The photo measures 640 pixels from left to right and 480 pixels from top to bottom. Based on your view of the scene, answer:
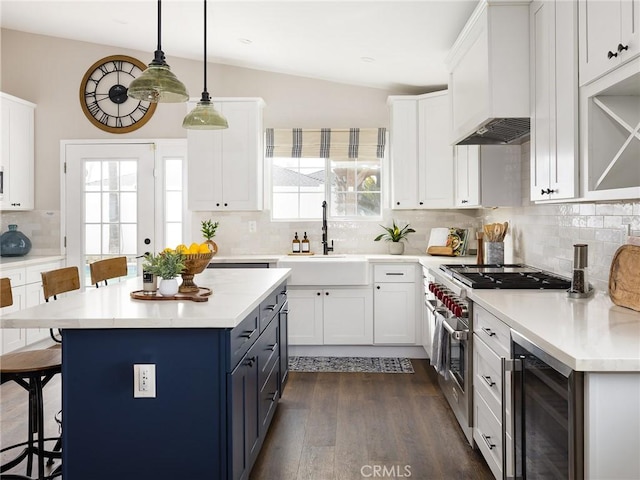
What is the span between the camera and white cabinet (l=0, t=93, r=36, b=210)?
16.9 feet

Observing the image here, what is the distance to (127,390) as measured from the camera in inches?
81.2

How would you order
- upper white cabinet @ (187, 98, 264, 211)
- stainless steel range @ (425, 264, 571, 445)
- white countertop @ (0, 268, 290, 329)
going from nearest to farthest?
white countertop @ (0, 268, 290, 329) → stainless steel range @ (425, 264, 571, 445) → upper white cabinet @ (187, 98, 264, 211)

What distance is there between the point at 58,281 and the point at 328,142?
3162 mm

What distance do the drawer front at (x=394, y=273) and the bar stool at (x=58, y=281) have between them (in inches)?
103

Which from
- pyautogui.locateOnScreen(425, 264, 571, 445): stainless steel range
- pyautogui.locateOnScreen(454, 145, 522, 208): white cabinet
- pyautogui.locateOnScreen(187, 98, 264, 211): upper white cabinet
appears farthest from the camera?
pyautogui.locateOnScreen(187, 98, 264, 211): upper white cabinet

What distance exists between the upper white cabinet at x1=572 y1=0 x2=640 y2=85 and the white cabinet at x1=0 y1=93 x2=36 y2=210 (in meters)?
5.06

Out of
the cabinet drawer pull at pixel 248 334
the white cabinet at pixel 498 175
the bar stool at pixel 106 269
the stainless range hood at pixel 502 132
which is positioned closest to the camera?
the cabinet drawer pull at pixel 248 334

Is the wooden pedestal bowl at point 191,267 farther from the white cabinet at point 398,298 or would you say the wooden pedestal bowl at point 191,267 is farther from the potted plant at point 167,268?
the white cabinet at point 398,298

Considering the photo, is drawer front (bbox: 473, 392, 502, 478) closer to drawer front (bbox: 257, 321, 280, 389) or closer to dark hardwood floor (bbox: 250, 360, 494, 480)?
dark hardwood floor (bbox: 250, 360, 494, 480)

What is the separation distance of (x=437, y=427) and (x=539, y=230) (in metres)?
1.44

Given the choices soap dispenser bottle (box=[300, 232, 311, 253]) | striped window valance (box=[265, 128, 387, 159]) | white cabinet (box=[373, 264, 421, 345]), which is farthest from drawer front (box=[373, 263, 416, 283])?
striped window valance (box=[265, 128, 387, 159])

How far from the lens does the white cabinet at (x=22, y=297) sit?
181 inches

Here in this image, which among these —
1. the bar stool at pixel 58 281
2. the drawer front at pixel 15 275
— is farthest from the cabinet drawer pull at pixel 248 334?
the drawer front at pixel 15 275

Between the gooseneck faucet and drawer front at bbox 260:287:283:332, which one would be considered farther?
the gooseneck faucet
